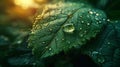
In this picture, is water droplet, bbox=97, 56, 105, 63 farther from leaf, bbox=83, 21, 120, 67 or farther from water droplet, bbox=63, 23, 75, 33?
water droplet, bbox=63, 23, 75, 33

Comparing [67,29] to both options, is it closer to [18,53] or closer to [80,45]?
[80,45]

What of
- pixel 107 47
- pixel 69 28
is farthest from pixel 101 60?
pixel 69 28

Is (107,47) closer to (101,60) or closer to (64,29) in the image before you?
(101,60)

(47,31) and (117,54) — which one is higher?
(47,31)

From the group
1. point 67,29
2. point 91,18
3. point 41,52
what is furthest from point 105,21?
point 41,52

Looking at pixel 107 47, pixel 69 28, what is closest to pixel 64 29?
pixel 69 28

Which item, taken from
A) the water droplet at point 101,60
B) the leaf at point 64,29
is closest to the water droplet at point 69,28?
the leaf at point 64,29

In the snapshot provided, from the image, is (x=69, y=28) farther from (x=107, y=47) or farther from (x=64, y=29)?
(x=107, y=47)

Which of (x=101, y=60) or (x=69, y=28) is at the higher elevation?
(x=69, y=28)
